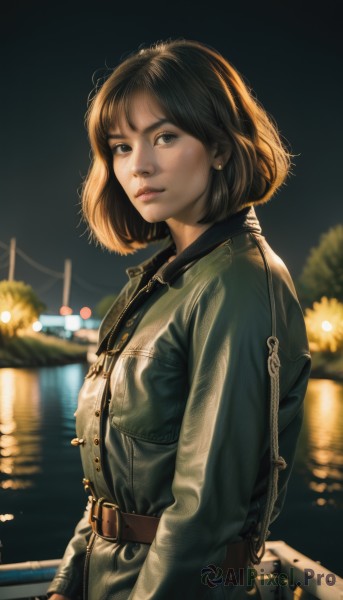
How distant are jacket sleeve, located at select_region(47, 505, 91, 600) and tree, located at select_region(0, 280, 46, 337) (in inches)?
847

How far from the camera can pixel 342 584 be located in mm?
1529

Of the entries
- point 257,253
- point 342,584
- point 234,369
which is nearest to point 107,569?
point 234,369

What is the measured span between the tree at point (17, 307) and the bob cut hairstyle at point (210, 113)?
21.7 meters

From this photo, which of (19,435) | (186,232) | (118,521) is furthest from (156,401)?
(19,435)

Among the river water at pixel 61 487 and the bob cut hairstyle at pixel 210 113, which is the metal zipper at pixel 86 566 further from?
the river water at pixel 61 487

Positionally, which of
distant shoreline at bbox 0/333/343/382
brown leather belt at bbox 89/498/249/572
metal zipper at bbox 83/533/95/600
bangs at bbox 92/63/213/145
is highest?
bangs at bbox 92/63/213/145

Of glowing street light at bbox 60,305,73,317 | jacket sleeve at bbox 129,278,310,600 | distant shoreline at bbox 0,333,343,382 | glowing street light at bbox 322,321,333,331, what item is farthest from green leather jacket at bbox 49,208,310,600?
glowing street light at bbox 60,305,73,317

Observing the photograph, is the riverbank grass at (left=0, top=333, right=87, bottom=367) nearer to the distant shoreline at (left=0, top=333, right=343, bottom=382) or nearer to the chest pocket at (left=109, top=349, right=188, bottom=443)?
the distant shoreline at (left=0, top=333, right=343, bottom=382)

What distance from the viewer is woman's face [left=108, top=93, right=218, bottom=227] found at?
1079 mm

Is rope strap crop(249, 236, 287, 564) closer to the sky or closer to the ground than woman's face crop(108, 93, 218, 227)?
closer to the ground

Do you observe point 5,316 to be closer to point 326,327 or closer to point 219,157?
point 326,327

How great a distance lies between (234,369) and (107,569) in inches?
17.8

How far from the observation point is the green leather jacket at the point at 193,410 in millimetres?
903

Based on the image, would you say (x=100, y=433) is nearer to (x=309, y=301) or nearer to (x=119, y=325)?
(x=119, y=325)
